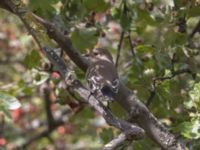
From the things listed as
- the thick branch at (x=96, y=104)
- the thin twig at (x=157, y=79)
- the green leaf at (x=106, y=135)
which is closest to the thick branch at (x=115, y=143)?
the thick branch at (x=96, y=104)

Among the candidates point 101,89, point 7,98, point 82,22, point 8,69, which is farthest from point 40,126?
point 7,98

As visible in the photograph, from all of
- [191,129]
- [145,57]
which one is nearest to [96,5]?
[145,57]

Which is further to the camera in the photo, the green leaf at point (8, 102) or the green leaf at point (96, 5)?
the green leaf at point (96, 5)

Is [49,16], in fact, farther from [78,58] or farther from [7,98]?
[7,98]

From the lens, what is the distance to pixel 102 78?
3.29m

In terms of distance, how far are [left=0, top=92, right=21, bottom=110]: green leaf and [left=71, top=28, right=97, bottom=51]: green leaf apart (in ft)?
2.95

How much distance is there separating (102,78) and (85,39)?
0.95ft

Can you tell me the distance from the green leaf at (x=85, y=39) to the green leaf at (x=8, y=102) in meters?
0.90

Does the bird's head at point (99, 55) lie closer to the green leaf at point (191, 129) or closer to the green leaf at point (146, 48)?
the green leaf at point (146, 48)

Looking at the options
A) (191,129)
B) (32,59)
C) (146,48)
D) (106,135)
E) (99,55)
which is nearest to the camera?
(191,129)

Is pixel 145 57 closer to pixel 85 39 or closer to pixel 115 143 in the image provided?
pixel 85 39

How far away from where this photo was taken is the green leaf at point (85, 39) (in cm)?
349

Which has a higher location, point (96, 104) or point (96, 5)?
point (96, 5)

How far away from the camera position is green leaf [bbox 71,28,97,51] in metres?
3.49
